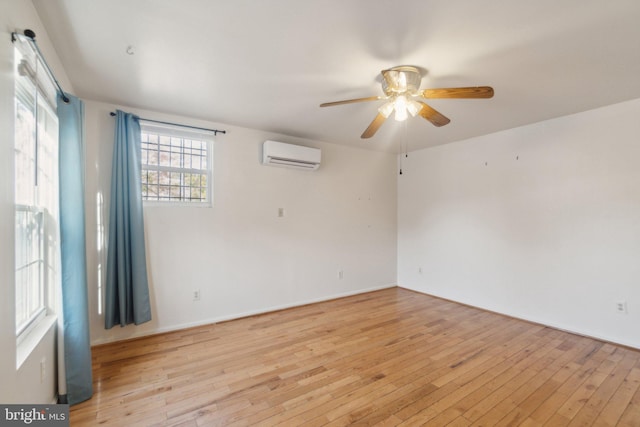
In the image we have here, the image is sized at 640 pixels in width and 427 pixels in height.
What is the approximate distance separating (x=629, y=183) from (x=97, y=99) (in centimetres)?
546

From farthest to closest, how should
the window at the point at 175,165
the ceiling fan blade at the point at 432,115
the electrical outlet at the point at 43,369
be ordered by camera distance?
1. the window at the point at 175,165
2. the ceiling fan blade at the point at 432,115
3. the electrical outlet at the point at 43,369

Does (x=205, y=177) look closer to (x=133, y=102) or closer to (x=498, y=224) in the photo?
(x=133, y=102)

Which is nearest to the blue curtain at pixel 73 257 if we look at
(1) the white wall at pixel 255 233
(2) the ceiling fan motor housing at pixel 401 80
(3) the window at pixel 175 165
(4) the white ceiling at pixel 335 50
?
(4) the white ceiling at pixel 335 50

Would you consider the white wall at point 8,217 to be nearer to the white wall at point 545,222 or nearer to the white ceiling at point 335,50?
the white ceiling at point 335,50

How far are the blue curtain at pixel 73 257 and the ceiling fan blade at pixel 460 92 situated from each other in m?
2.58

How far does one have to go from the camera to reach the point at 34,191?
71.8 inches

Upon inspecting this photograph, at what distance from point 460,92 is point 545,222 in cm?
241

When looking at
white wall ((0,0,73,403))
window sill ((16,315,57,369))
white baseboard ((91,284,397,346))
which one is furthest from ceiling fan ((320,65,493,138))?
white baseboard ((91,284,397,346))

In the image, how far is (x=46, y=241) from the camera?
192 cm

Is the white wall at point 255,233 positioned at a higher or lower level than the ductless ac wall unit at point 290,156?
lower

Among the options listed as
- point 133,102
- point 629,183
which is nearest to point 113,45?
point 133,102

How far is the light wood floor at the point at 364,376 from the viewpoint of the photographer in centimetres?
183

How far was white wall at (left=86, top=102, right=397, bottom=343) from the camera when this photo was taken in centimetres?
291

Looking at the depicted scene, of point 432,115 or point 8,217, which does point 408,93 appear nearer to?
point 432,115
